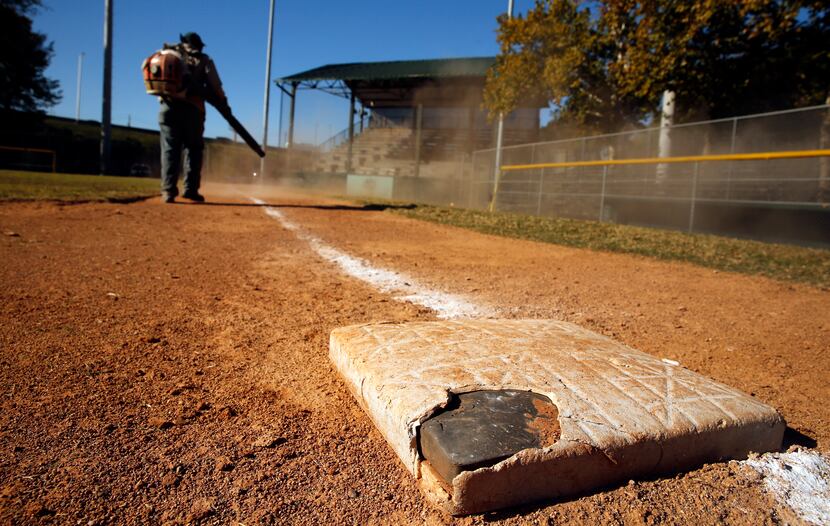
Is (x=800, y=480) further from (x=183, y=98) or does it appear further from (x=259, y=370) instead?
(x=183, y=98)

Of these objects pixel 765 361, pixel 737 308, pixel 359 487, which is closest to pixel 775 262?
pixel 737 308

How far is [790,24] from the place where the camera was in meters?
9.12

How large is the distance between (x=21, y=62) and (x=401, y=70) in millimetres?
20876

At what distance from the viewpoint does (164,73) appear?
241 inches

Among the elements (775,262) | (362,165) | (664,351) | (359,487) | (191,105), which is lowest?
(359,487)

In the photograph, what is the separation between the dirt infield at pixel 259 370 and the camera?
0.93 metres

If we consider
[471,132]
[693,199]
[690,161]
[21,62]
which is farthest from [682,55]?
[21,62]

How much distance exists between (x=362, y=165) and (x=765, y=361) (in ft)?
95.9

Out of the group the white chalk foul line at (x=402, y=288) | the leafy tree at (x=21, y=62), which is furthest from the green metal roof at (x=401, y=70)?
the white chalk foul line at (x=402, y=288)

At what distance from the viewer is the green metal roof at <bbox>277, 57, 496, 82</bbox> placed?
24.3 meters

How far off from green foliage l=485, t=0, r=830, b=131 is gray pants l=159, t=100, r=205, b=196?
30.3ft

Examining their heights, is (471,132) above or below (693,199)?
above

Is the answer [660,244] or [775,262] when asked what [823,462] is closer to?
[775,262]

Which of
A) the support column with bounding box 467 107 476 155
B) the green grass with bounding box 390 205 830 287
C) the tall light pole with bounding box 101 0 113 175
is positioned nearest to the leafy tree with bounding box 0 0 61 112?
the tall light pole with bounding box 101 0 113 175
